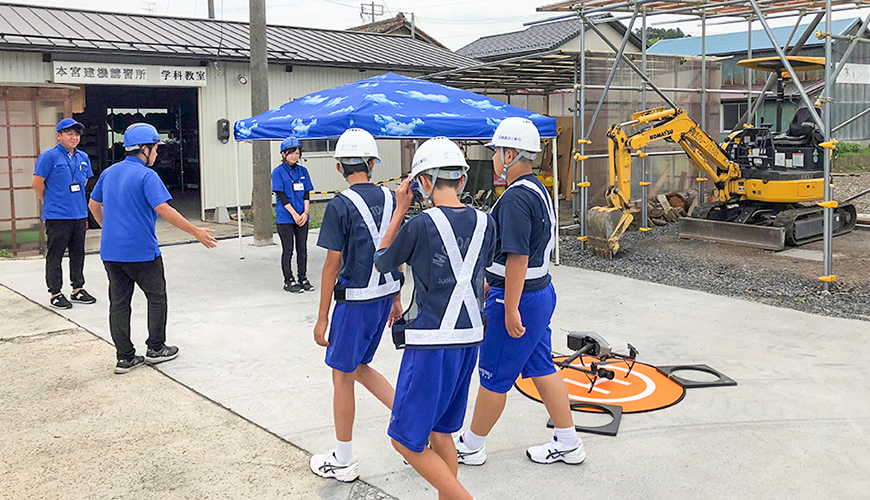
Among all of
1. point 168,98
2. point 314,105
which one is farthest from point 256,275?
point 168,98

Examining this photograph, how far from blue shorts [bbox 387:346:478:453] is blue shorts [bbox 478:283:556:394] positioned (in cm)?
68

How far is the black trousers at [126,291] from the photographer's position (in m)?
5.70

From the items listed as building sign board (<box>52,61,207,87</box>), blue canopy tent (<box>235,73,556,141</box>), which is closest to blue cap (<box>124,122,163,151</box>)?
blue canopy tent (<box>235,73,556,141</box>)

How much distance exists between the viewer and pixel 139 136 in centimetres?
564

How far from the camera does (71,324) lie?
708 cm

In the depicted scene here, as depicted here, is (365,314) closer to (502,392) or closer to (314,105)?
(502,392)

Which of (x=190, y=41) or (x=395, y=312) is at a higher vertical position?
(x=190, y=41)

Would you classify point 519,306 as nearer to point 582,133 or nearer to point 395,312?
point 395,312

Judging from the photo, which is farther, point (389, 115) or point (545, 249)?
point (389, 115)

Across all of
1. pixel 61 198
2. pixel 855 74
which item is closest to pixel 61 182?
pixel 61 198

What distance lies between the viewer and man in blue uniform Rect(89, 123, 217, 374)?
557 centimetres

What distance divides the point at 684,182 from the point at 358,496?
12660 millimetres

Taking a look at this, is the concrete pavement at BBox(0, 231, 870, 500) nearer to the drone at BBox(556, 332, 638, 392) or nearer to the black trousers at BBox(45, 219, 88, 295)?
the black trousers at BBox(45, 219, 88, 295)

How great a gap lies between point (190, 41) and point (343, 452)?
13.5m
